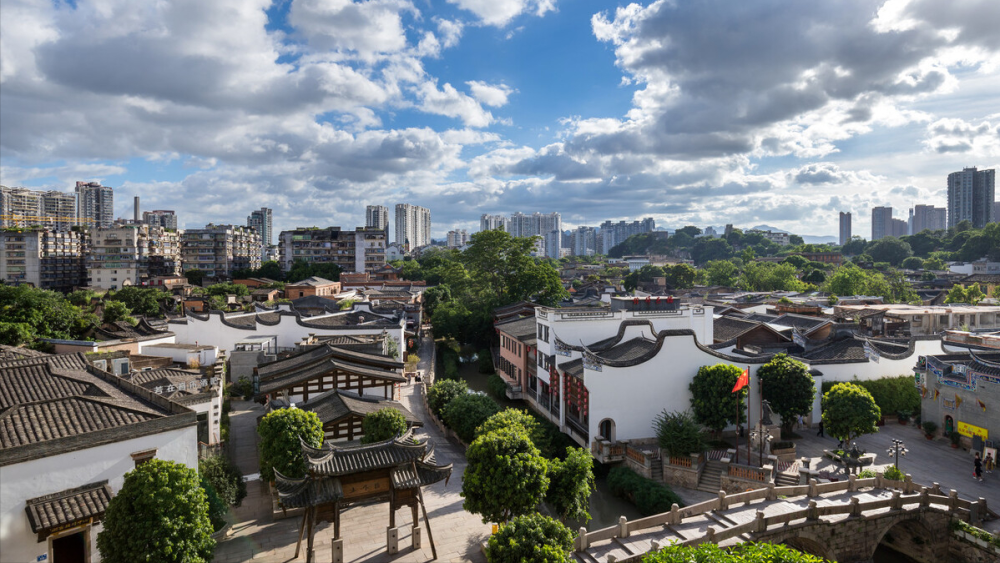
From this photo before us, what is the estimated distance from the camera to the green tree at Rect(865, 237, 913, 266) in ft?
383

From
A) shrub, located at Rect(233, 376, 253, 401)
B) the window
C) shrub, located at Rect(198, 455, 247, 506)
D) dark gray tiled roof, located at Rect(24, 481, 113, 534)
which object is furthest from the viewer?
shrub, located at Rect(233, 376, 253, 401)

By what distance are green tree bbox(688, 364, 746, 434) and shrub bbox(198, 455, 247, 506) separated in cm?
1678

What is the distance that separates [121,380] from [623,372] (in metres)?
17.6

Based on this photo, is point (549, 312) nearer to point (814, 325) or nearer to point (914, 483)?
point (914, 483)

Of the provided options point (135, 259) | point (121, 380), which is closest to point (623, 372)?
point (121, 380)

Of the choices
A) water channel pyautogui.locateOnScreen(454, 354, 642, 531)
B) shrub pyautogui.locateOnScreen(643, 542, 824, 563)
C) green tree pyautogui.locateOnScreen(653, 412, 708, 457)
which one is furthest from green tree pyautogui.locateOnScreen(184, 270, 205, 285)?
shrub pyautogui.locateOnScreen(643, 542, 824, 563)

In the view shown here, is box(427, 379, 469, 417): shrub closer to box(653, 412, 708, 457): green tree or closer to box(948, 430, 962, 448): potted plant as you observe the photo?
box(653, 412, 708, 457): green tree

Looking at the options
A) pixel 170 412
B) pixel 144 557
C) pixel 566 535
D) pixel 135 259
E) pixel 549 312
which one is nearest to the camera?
pixel 144 557

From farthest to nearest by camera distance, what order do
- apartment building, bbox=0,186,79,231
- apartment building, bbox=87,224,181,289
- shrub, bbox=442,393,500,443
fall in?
1. apartment building, bbox=0,186,79,231
2. apartment building, bbox=87,224,181,289
3. shrub, bbox=442,393,500,443

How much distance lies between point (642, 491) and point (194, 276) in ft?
254

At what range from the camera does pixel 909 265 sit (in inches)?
4294

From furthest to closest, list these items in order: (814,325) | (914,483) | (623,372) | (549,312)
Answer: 1. (814,325)
2. (549,312)
3. (623,372)
4. (914,483)

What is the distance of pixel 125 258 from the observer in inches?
2965

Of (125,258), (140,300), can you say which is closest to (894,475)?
(140,300)
